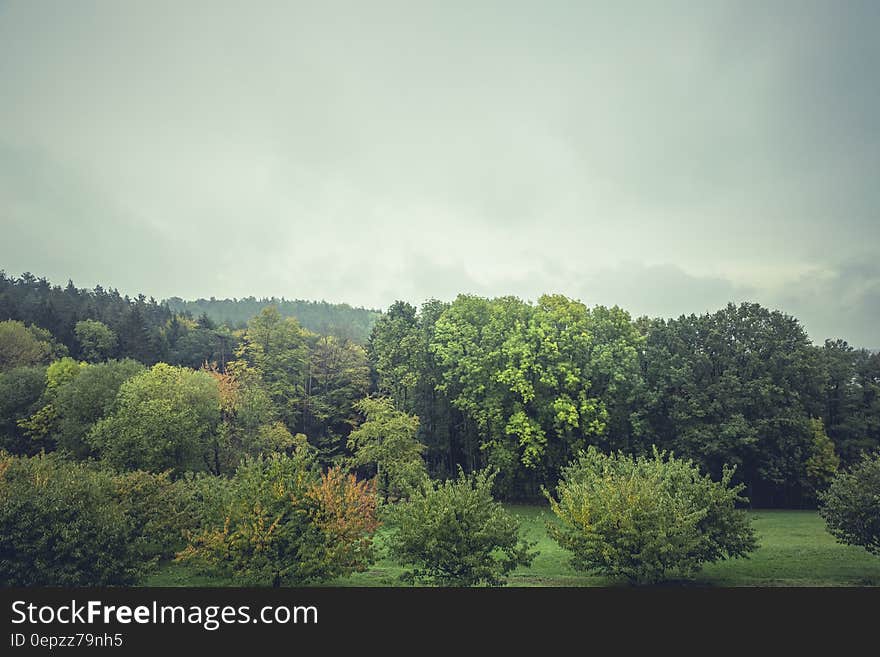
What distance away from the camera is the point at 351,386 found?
5300 centimetres

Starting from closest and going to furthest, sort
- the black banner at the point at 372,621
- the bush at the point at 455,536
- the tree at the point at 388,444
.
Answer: the black banner at the point at 372,621, the bush at the point at 455,536, the tree at the point at 388,444

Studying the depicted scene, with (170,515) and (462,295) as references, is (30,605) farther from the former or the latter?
(462,295)

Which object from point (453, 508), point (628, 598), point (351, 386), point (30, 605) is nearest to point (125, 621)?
point (30, 605)

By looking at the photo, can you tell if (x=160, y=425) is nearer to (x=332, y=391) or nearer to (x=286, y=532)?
(x=332, y=391)

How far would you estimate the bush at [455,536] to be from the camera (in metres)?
17.7

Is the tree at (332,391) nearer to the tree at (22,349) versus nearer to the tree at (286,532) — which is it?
the tree at (286,532)

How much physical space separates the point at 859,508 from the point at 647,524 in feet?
33.0

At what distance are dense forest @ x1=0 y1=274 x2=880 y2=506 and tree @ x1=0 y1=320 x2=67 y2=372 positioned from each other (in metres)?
16.2

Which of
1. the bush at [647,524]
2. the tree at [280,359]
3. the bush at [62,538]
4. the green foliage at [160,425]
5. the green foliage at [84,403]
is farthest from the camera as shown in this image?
the tree at [280,359]

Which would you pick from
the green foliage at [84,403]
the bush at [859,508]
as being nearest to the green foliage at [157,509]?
the green foliage at [84,403]

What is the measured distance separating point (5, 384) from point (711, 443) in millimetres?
61911

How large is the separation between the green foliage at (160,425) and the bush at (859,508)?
37.7 metres

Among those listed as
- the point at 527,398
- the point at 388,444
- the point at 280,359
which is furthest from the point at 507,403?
the point at 280,359

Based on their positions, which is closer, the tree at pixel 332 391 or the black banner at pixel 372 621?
the black banner at pixel 372 621
